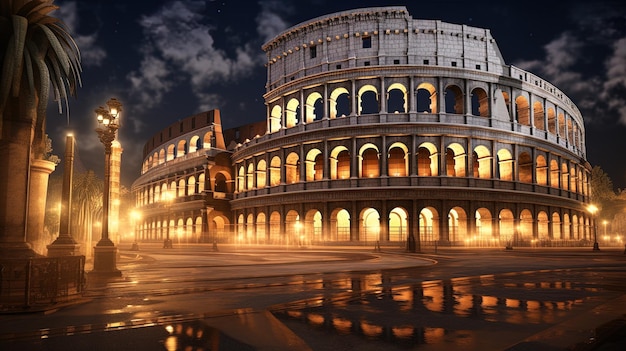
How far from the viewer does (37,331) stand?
5125mm

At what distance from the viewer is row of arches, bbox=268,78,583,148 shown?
3625 centimetres

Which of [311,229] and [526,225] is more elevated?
[526,225]

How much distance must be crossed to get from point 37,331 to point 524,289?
27.3 ft

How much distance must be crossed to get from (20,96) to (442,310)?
7.73 m

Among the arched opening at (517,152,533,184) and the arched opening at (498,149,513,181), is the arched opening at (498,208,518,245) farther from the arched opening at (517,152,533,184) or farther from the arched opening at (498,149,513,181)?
the arched opening at (517,152,533,184)

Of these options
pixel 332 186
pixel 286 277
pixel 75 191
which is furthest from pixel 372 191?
pixel 75 191

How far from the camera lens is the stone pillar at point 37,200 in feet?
30.6

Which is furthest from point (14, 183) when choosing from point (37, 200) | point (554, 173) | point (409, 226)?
point (554, 173)

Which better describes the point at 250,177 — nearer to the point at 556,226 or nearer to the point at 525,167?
the point at 525,167

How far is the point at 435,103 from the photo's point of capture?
36219 mm

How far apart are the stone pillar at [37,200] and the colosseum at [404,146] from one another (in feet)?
84.8

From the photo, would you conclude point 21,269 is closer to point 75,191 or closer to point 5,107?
point 5,107

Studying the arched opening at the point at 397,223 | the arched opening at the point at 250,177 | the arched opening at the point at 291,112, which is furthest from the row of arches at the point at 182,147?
A: the arched opening at the point at 397,223

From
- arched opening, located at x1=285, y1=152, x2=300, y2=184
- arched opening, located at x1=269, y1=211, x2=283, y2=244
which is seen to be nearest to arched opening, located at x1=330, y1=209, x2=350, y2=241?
arched opening, located at x1=285, y1=152, x2=300, y2=184
